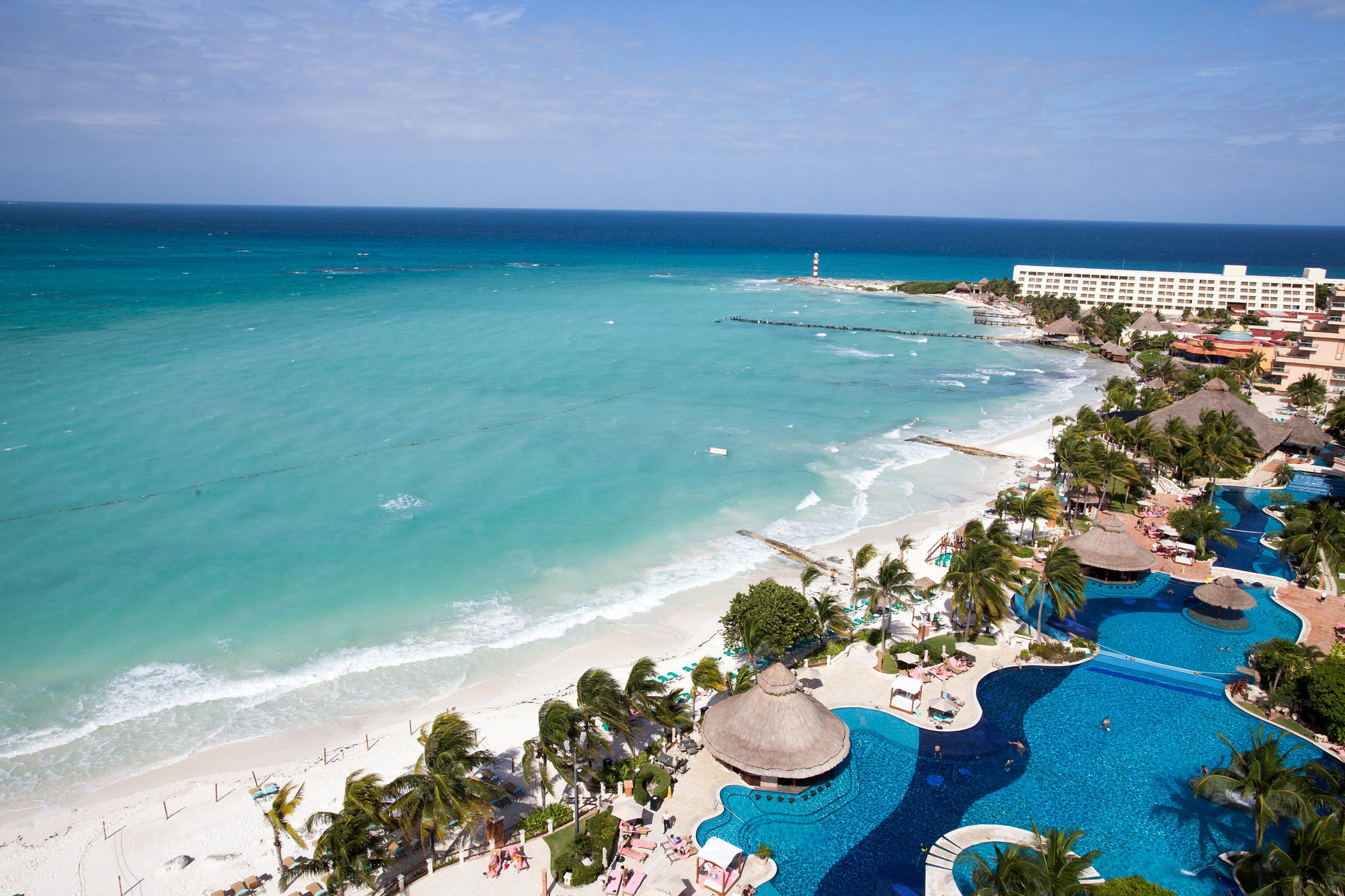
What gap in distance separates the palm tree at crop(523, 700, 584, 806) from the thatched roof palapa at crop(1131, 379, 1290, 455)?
42859 millimetres

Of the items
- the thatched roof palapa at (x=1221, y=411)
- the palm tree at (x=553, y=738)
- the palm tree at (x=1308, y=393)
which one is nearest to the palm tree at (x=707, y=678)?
the palm tree at (x=553, y=738)

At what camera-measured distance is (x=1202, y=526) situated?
35.9 metres

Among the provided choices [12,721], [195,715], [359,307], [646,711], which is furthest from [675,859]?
[359,307]

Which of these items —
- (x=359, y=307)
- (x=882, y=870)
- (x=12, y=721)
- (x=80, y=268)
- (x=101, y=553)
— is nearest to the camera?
(x=882, y=870)

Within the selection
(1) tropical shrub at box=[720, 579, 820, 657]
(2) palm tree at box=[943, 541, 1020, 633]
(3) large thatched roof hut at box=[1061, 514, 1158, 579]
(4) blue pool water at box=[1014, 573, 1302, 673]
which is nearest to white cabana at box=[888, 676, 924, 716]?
(1) tropical shrub at box=[720, 579, 820, 657]

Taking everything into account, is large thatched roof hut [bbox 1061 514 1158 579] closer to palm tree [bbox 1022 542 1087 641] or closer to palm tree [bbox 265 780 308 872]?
palm tree [bbox 1022 542 1087 641]

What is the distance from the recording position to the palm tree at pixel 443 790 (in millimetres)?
18156

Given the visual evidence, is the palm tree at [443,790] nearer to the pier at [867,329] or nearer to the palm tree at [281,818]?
the palm tree at [281,818]

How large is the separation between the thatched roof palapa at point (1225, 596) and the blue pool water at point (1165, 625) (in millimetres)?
1097

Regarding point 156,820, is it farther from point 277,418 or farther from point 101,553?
point 277,418

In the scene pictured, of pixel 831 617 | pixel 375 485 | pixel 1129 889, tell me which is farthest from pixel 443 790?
pixel 375 485

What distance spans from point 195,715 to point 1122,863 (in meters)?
29.1

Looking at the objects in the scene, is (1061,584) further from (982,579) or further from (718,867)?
(718,867)

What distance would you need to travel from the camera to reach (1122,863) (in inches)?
757
